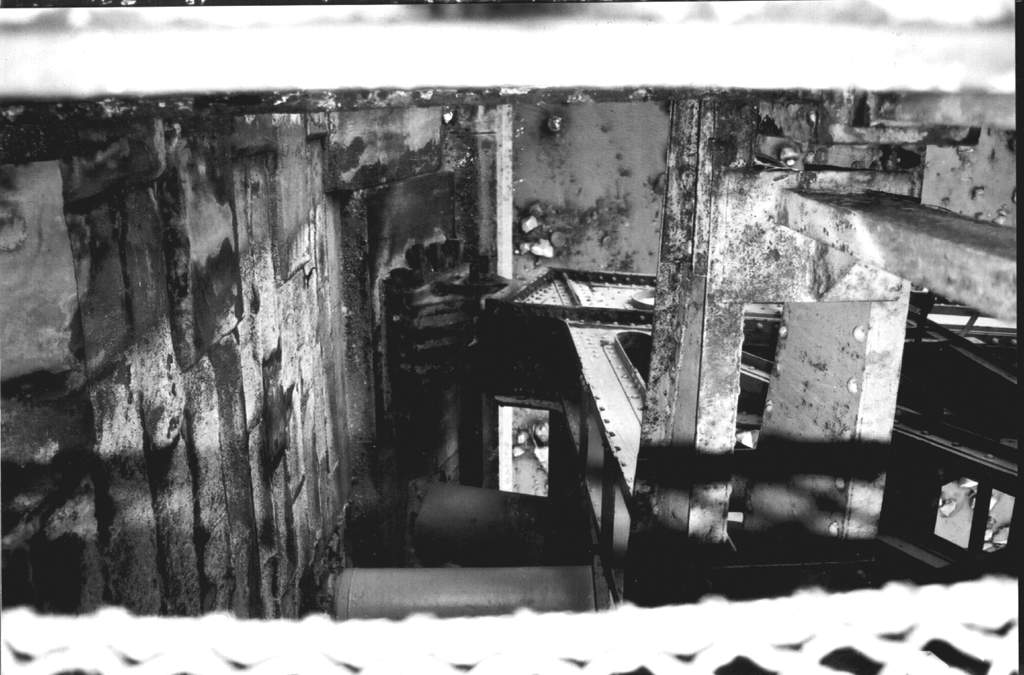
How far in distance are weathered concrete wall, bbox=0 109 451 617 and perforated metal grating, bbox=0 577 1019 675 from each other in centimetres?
52

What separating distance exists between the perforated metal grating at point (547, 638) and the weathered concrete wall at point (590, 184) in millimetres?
6724

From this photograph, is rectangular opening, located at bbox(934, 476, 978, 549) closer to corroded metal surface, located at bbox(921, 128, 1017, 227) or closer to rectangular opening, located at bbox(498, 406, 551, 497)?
rectangular opening, located at bbox(498, 406, 551, 497)

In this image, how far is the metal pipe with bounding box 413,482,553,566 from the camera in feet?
15.2

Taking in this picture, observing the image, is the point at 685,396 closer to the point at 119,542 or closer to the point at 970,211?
the point at 970,211

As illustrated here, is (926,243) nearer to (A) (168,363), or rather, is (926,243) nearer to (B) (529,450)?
(A) (168,363)

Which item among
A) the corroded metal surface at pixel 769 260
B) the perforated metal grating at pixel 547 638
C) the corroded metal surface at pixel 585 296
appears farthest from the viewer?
the corroded metal surface at pixel 585 296

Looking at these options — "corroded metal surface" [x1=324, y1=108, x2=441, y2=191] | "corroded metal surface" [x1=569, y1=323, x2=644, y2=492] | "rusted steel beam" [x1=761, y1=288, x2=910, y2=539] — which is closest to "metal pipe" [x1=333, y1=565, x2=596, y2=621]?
"corroded metal surface" [x1=569, y1=323, x2=644, y2=492]

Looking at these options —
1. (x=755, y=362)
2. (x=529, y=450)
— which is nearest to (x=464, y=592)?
(x=755, y=362)

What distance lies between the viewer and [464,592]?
3.38 metres

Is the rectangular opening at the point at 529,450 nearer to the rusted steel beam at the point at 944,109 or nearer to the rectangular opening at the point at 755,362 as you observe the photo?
the rectangular opening at the point at 755,362

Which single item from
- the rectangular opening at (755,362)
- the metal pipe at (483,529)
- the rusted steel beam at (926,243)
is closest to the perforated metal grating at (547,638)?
the rusted steel beam at (926,243)

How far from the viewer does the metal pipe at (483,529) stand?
4.63 metres

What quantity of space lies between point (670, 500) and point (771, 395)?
18.5 inches

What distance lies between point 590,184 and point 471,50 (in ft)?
22.0
